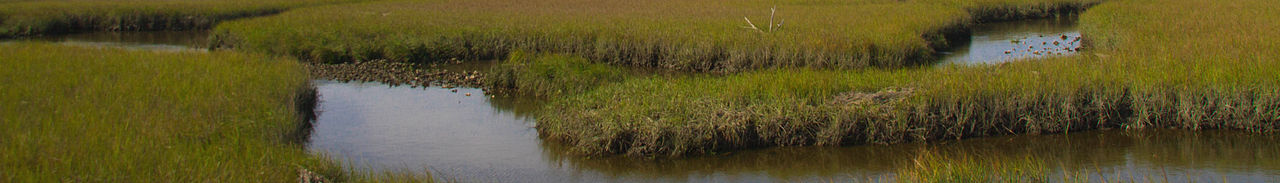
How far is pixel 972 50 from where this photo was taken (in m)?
17.7

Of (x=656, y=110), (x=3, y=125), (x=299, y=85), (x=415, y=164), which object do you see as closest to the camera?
(x=3, y=125)

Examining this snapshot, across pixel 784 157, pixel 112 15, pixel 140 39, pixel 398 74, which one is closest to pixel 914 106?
pixel 784 157

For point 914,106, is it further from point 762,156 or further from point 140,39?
point 140,39

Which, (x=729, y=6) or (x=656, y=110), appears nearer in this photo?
(x=656, y=110)

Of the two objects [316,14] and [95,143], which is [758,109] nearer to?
[95,143]

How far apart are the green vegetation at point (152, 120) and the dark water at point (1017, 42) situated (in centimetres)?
896

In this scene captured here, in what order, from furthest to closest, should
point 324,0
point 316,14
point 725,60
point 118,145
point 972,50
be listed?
point 324,0
point 316,14
point 972,50
point 725,60
point 118,145

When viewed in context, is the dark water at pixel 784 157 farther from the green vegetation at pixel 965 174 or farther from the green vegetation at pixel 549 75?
the green vegetation at pixel 549 75

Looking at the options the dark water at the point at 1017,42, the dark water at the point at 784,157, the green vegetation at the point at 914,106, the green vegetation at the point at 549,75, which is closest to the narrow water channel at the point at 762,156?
the dark water at the point at 784,157

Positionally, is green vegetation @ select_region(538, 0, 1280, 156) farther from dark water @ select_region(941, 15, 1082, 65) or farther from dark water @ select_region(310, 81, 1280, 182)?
dark water @ select_region(941, 15, 1082, 65)

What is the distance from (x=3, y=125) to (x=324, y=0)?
23.8 m

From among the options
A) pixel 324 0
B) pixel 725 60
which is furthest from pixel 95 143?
pixel 324 0

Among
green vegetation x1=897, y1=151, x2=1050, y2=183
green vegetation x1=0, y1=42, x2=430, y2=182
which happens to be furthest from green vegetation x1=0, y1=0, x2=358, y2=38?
green vegetation x1=897, y1=151, x2=1050, y2=183

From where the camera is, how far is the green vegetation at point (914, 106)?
28.8 feet
